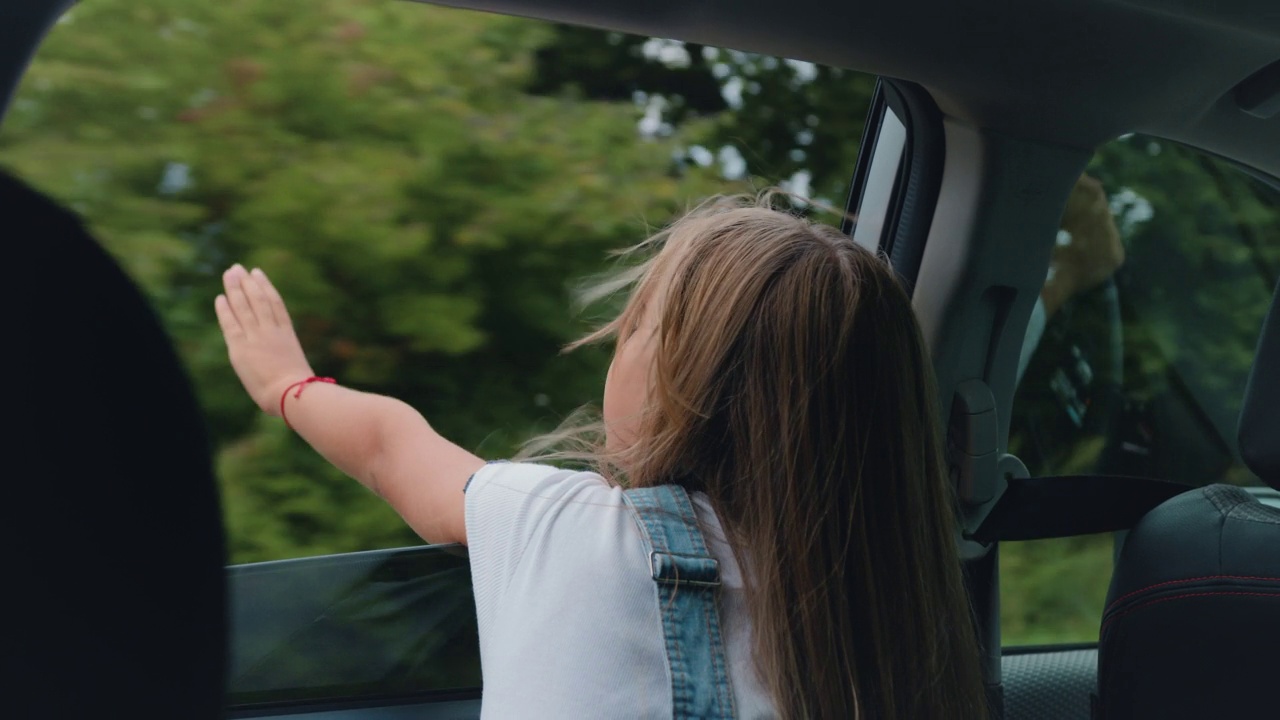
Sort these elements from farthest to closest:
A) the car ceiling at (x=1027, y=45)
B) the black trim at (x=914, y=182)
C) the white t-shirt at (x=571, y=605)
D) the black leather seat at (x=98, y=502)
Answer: the black trim at (x=914, y=182) < the car ceiling at (x=1027, y=45) < the white t-shirt at (x=571, y=605) < the black leather seat at (x=98, y=502)

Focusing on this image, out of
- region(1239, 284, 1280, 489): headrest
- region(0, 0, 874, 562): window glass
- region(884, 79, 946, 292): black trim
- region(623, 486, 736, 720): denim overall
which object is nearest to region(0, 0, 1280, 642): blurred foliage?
region(0, 0, 874, 562): window glass

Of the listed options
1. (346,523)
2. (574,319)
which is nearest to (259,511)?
(346,523)

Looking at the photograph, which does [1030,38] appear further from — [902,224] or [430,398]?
[430,398]

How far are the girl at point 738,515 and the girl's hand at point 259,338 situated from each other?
23cm

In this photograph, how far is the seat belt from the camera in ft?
7.23

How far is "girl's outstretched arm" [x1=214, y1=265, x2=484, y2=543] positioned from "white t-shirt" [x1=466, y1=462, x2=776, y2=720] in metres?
0.24

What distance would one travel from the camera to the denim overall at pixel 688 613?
1.26m

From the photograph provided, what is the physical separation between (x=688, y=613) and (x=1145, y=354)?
189cm

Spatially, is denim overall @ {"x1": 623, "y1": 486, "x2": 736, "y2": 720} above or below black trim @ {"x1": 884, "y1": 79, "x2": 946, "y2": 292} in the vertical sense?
below

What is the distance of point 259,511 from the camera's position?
1.74 metres

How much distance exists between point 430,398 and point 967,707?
2.98 ft

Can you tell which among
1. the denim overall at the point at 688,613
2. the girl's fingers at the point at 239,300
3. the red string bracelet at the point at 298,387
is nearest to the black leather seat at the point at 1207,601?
the denim overall at the point at 688,613

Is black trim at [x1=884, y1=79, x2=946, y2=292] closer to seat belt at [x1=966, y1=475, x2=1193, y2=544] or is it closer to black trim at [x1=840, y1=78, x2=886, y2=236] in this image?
black trim at [x1=840, y1=78, x2=886, y2=236]

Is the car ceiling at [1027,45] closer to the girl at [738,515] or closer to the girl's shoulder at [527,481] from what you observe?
the girl at [738,515]
